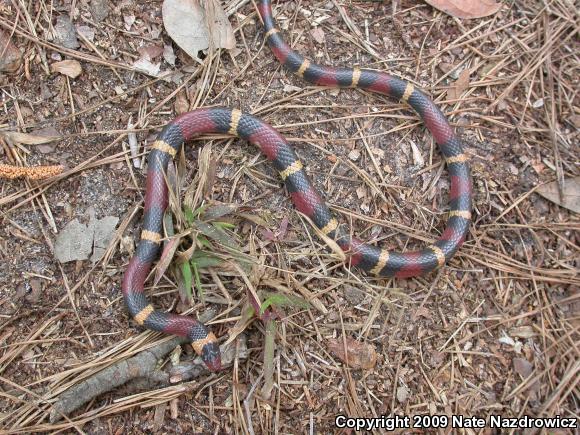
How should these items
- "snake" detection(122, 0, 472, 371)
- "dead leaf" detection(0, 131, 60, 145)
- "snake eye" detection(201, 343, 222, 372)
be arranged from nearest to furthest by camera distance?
"snake eye" detection(201, 343, 222, 372), "snake" detection(122, 0, 472, 371), "dead leaf" detection(0, 131, 60, 145)

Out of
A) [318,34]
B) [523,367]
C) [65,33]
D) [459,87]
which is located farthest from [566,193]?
[65,33]

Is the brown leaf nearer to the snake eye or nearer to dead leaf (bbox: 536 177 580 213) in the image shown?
the snake eye

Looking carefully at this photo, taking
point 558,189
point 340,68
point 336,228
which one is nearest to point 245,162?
point 336,228

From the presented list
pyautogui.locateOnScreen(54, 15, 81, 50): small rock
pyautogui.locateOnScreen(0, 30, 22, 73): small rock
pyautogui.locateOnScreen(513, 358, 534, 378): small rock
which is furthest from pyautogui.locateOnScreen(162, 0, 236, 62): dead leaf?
pyautogui.locateOnScreen(513, 358, 534, 378): small rock

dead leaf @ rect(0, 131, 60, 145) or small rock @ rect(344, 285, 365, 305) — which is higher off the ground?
dead leaf @ rect(0, 131, 60, 145)

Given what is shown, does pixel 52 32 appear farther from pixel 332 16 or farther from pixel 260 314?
pixel 260 314

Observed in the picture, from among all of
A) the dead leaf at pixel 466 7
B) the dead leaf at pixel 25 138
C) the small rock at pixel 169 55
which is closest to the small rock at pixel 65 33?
the small rock at pixel 169 55

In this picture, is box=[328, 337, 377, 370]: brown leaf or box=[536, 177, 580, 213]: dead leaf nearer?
box=[328, 337, 377, 370]: brown leaf
